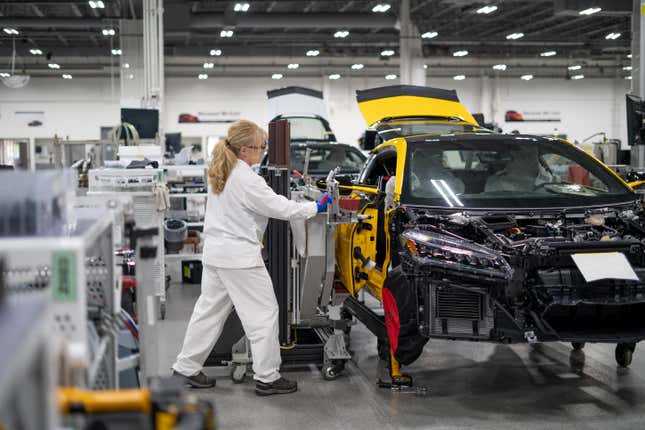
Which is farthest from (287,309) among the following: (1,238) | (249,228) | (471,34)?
(471,34)

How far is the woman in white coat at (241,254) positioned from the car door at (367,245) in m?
0.74

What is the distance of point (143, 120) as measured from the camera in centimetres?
1062

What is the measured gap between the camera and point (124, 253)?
15.0 ft

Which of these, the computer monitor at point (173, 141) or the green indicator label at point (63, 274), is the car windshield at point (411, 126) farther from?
the computer monitor at point (173, 141)

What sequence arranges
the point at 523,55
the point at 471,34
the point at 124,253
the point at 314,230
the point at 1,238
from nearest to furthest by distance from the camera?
the point at 1,238 < the point at 124,253 < the point at 314,230 < the point at 471,34 < the point at 523,55

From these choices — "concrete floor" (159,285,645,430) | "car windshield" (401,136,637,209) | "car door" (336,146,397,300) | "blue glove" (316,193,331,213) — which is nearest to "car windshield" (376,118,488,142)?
"car door" (336,146,397,300)

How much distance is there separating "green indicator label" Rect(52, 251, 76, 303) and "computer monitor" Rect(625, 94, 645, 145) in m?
Result: 7.58

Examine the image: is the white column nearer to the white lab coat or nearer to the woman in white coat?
the woman in white coat

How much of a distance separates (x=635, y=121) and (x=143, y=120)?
6.14 metres

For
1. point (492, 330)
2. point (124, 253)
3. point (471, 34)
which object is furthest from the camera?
point (471, 34)

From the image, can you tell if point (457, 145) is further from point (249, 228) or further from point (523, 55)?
point (523, 55)

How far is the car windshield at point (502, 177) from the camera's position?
16.4ft

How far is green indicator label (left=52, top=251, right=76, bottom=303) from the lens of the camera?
71.9 inches

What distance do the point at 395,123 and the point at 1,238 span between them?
5108mm
